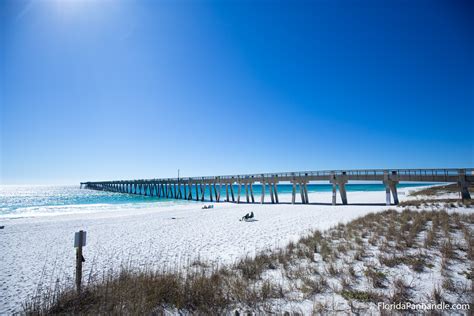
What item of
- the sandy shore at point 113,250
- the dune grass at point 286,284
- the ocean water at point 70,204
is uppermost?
the dune grass at point 286,284

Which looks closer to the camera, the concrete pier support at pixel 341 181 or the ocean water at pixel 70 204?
the concrete pier support at pixel 341 181

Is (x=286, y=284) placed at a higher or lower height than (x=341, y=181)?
lower

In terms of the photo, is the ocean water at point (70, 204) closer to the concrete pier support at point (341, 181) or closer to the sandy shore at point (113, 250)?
the sandy shore at point (113, 250)

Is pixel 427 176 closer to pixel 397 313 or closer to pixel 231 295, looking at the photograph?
pixel 397 313

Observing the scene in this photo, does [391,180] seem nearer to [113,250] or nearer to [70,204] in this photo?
[113,250]

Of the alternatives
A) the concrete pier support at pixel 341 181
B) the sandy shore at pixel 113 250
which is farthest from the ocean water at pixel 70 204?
the concrete pier support at pixel 341 181

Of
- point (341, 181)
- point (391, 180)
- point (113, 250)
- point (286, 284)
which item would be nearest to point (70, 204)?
point (113, 250)

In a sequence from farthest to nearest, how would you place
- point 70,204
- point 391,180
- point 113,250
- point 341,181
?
1. point 70,204
2. point 341,181
3. point 391,180
4. point 113,250

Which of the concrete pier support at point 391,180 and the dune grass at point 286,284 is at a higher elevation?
the concrete pier support at point 391,180

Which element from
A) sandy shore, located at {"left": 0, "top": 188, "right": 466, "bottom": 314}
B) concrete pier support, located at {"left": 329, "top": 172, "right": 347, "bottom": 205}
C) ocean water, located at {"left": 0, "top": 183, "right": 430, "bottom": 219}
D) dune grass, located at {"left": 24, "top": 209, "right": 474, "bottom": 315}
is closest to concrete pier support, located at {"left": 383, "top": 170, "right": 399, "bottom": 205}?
concrete pier support, located at {"left": 329, "top": 172, "right": 347, "bottom": 205}

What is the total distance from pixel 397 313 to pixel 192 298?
316 cm

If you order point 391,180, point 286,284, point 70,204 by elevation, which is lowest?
point 70,204

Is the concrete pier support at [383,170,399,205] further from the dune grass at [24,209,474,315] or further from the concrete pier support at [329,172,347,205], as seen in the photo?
the dune grass at [24,209,474,315]

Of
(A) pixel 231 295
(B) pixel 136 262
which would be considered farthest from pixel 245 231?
(A) pixel 231 295
